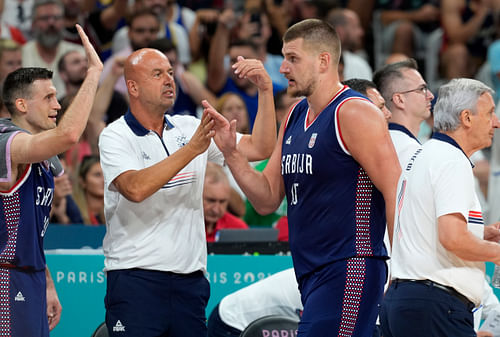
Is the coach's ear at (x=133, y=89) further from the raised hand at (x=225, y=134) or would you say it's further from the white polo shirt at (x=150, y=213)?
the raised hand at (x=225, y=134)

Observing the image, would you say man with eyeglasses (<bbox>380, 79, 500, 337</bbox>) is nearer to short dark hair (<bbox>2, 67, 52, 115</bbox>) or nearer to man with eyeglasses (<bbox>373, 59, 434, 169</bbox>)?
man with eyeglasses (<bbox>373, 59, 434, 169</bbox>)

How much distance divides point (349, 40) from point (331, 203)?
6.80 meters

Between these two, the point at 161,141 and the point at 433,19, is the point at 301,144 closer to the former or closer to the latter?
the point at 161,141

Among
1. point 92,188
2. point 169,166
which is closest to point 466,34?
point 92,188

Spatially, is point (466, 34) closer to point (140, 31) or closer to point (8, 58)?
point (140, 31)

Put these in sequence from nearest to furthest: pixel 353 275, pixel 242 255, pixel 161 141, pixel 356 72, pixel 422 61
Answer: pixel 353 275
pixel 161 141
pixel 242 255
pixel 356 72
pixel 422 61

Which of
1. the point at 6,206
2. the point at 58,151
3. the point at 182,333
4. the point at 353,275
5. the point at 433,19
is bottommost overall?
the point at 182,333

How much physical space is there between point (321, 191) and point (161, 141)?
1283 mm

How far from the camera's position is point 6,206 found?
5039 millimetres

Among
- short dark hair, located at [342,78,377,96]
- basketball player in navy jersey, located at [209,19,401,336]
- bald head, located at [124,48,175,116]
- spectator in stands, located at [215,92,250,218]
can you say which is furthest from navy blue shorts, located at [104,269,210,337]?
spectator in stands, located at [215,92,250,218]

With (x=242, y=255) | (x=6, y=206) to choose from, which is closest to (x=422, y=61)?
(x=242, y=255)

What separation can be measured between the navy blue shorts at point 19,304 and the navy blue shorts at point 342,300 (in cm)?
153

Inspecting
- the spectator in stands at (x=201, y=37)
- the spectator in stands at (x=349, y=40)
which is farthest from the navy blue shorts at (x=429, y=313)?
the spectator in stands at (x=201, y=37)

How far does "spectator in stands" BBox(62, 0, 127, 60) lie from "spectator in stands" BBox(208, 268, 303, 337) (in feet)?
16.8
